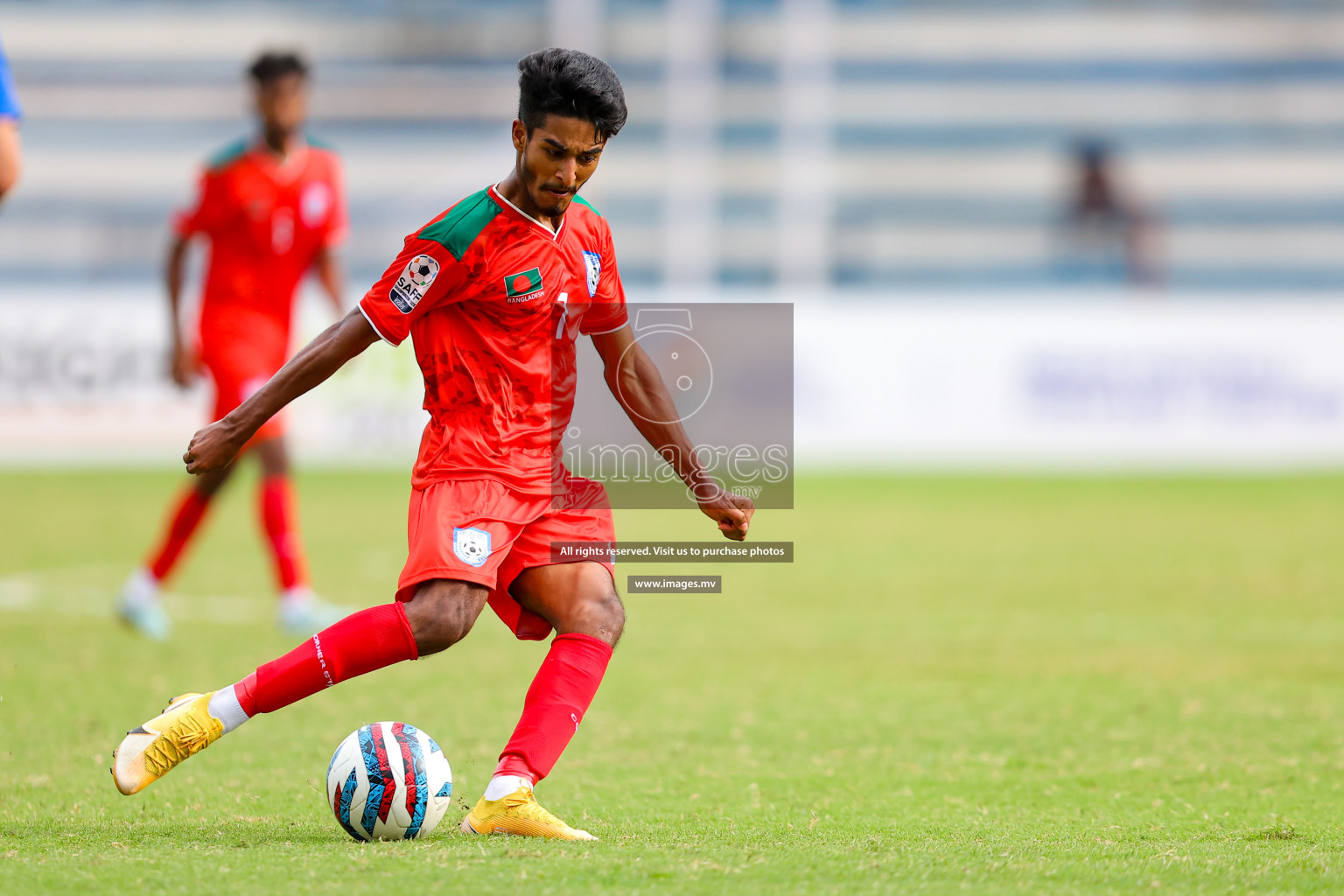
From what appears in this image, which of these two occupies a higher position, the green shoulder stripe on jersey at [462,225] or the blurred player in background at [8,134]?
the blurred player in background at [8,134]

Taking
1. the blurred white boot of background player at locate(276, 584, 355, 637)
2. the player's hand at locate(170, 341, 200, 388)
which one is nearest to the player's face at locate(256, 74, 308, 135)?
the player's hand at locate(170, 341, 200, 388)

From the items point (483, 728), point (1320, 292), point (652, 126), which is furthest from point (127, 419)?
point (1320, 292)

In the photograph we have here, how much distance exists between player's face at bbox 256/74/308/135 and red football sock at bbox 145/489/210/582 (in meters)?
1.82

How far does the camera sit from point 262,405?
3729 millimetres

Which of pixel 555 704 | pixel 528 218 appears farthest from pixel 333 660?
pixel 528 218

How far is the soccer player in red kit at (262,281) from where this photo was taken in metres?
7.26

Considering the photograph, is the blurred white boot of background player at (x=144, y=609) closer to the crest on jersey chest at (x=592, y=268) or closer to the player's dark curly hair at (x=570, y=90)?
the crest on jersey chest at (x=592, y=268)

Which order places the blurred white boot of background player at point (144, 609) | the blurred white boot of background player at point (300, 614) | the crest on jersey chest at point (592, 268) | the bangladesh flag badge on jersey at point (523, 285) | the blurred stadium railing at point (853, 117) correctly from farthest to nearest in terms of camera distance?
the blurred stadium railing at point (853, 117), the blurred white boot of background player at point (144, 609), the blurred white boot of background player at point (300, 614), the crest on jersey chest at point (592, 268), the bangladesh flag badge on jersey at point (523, 285)

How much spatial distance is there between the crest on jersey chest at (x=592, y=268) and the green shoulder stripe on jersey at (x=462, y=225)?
288mm

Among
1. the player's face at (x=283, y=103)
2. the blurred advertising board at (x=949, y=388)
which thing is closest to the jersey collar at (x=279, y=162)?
the player's face at (x=283, y=103)

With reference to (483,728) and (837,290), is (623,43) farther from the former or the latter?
(483,728)

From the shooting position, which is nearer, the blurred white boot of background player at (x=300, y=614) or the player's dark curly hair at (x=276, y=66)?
the blurred white boot of background player at (x=300, y=614)

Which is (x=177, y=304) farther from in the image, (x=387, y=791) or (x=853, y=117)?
(x=853, y=117)

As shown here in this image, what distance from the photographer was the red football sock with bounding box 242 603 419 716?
148 inches
